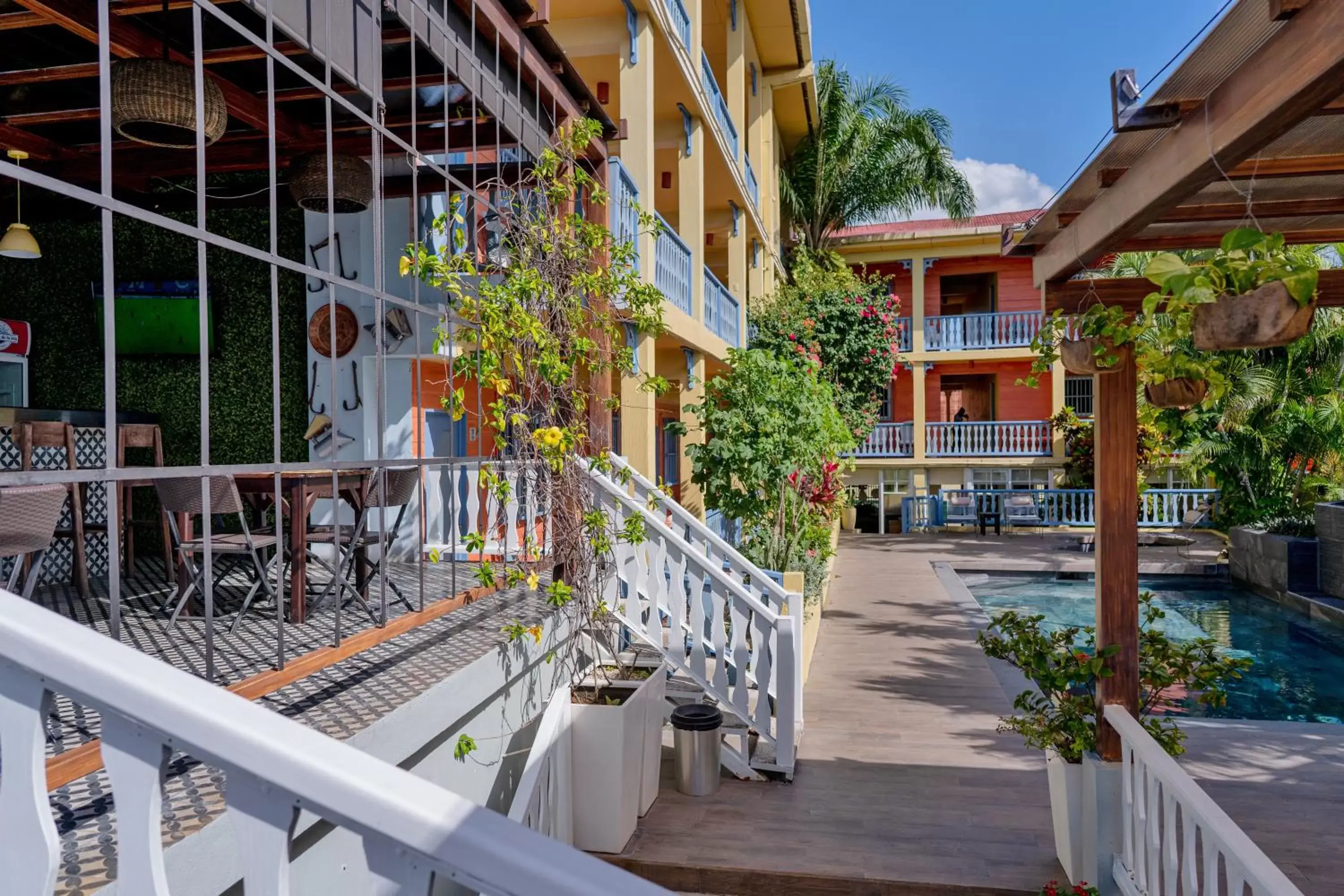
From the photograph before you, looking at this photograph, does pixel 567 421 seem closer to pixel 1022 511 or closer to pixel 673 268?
pixel 673 268

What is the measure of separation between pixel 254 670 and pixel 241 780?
8.54 feet

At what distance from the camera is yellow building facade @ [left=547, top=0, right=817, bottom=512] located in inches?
322

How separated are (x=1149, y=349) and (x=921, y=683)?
4.54 metres

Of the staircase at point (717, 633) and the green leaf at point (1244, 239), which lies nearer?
the green leaf at point (1244, 239)

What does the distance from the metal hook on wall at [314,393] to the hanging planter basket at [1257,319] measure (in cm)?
640

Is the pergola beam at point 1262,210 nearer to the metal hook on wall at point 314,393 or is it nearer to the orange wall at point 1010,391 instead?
the metal hook on wall at point 314,393

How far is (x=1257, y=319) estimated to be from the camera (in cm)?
246

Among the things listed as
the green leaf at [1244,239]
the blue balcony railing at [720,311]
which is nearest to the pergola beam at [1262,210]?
the green leaf at [1244,239]

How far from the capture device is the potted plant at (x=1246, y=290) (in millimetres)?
2395

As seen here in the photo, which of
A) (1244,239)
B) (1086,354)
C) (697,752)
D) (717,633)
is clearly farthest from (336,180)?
(1244,239)

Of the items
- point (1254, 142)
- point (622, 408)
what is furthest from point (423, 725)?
point (622, 408)

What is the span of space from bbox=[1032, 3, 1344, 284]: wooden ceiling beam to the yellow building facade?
137 inches

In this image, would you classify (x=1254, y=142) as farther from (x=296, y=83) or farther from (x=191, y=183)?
(x=191, y=183)

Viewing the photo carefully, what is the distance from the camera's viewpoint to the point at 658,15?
8594 millimetres
